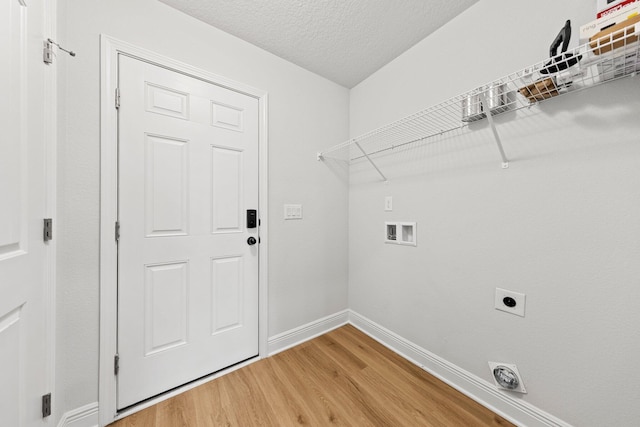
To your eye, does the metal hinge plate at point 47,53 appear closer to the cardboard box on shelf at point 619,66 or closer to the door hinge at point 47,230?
the door hinge at point 47,230

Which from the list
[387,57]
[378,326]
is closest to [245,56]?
[387,57]

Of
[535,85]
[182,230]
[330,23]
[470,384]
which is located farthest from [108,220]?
[470,384]

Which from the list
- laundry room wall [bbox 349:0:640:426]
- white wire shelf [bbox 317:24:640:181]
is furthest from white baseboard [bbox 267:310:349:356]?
white wire shelf [bbox 317:24:640:181]

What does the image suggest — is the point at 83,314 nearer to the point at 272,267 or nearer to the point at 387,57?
the point at 272,267

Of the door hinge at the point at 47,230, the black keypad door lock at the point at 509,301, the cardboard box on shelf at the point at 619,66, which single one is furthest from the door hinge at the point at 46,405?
the cardboard box on shelf at the point at 619,66

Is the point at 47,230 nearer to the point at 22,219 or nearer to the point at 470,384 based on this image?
the point at 22,219

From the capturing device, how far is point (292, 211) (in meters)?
1.91

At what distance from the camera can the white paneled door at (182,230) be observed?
1275 mm

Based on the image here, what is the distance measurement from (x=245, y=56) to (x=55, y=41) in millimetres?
1019

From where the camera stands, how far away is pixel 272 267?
1.81m

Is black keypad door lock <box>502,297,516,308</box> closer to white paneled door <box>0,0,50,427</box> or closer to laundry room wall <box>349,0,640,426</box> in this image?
laundry room wall <box>349,0,640,426</box>

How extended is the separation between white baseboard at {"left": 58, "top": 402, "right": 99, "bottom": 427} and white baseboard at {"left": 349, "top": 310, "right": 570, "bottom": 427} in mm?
1862

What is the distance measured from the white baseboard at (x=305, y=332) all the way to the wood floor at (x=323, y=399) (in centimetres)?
10

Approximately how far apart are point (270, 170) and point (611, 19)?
177 centimetres
